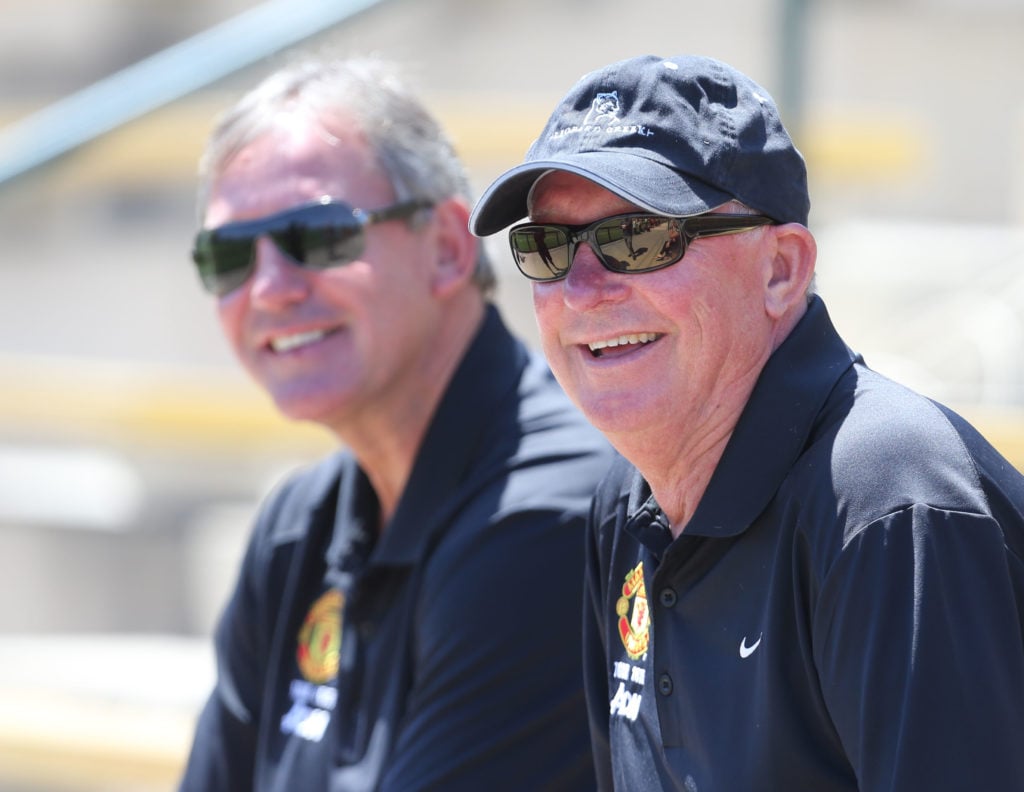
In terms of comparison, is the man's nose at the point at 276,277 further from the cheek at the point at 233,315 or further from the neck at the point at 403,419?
the neck at the point at 403,419

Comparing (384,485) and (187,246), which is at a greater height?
(384,485)

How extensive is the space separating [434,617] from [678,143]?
2.69ft

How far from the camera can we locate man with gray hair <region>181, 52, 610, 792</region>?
6.29 ft

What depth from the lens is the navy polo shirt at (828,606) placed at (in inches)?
45.8

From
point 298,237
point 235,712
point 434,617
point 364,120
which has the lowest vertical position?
point 235,712

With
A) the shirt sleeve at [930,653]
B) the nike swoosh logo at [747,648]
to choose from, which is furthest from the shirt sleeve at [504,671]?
the shirt sleeve at [930,653]

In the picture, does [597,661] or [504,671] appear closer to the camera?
[597,661]

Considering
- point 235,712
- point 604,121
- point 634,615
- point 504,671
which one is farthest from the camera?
point 235,712

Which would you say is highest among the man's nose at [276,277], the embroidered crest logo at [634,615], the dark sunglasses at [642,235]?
the dark sunglasses at [642,235]

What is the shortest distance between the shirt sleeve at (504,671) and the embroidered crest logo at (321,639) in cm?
24

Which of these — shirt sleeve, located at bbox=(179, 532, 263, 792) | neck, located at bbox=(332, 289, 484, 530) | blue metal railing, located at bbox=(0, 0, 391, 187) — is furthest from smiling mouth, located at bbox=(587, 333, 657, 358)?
blue metal railing, located at bbox=(0, 0, 391, 187)

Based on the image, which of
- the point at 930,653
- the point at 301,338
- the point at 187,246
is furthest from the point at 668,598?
→ the point at 187,246

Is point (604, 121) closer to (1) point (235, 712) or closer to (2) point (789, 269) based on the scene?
(2) point (789, 269)

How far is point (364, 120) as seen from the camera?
7.48 ft
